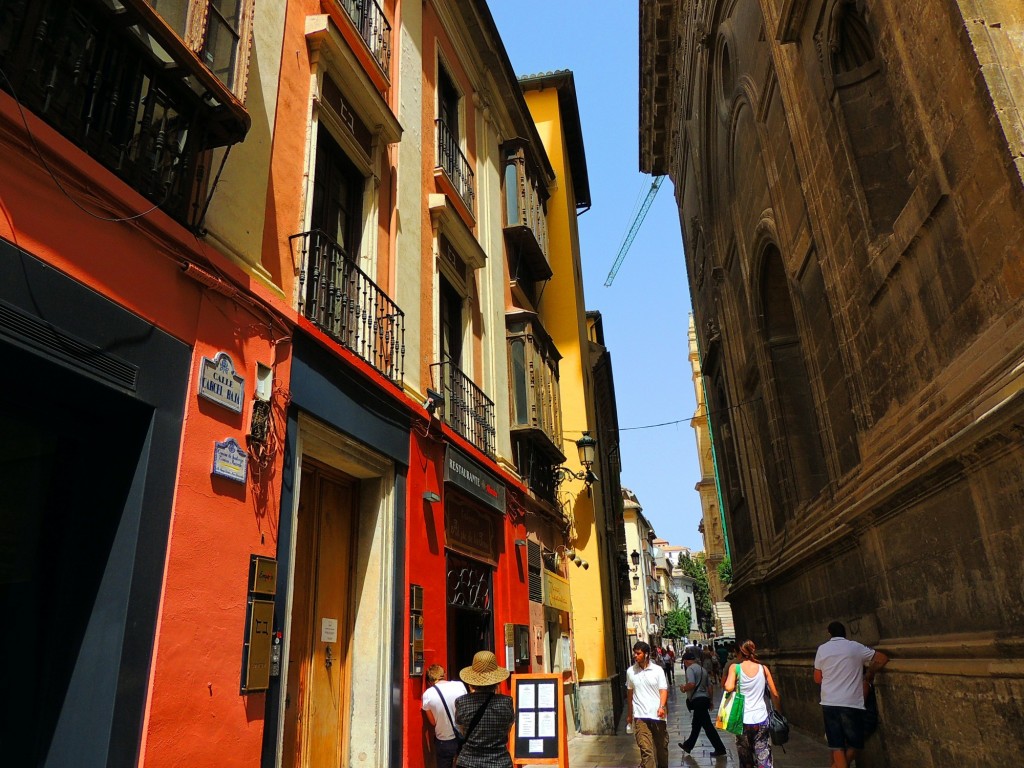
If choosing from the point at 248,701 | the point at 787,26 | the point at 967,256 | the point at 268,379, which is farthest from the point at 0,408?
the point at 787,26

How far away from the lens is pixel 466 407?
31.4 ft

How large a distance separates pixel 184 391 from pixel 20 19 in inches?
82.6

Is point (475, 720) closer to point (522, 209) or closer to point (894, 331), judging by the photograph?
point (894, 331)

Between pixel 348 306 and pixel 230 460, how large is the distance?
253 cm

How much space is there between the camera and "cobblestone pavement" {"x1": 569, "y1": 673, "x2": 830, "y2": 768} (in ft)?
30.6

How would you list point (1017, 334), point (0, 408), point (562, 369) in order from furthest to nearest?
point (562, 369) → point (1017, 334) → point (0, 408)

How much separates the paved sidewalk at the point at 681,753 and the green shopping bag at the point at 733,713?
2785mm

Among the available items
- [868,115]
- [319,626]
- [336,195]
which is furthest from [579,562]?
[336,195]

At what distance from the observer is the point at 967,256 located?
5574 millimetres

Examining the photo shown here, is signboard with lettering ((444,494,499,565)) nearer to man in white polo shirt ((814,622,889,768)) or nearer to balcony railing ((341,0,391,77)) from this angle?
man in white polo shirt ((814,622,889,768))

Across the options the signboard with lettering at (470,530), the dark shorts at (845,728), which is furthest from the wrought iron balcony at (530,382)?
the dark shorts at (845,728)

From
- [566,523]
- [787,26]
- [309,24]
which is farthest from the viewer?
[566,523]

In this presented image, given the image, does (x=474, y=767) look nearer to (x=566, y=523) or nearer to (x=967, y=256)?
(x=967, y=256)

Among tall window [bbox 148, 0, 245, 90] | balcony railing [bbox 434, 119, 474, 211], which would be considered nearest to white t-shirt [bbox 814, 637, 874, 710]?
tall window [bbox 148, 0, 245, 90]
